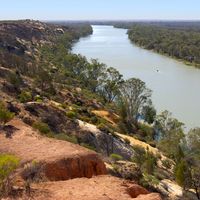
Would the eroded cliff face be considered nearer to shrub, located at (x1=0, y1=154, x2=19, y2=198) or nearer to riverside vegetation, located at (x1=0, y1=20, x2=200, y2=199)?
shrub, located at (x1=0, y1=154, x2=19, y2=198)

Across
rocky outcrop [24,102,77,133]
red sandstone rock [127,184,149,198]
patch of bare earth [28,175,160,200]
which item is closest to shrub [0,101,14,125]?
rocky outcrop [24,102,77,133]

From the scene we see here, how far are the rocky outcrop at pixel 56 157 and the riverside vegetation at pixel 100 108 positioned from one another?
229 centimetres

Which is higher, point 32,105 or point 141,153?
point 32,105

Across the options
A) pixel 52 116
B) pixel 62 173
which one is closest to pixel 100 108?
pixel 52 116

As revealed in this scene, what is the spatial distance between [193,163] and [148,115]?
19.2 meters

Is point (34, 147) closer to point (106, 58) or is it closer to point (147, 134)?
point (147, 134)

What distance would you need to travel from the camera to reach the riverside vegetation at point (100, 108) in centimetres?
2700

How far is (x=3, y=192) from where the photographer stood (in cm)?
1339

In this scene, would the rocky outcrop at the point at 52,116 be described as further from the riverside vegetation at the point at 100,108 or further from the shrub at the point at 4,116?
the shrub at the point at 4,116

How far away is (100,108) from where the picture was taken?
51.7 m

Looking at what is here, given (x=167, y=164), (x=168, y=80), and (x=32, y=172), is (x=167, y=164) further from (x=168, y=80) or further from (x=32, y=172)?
(x=168, y=80)

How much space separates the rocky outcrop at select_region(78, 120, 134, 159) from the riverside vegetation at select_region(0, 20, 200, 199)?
0.11 m

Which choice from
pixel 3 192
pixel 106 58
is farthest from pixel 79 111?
pixel 106 58

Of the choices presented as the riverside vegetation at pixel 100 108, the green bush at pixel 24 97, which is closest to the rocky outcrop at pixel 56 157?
the riverside vegetation at pixel 100 108
